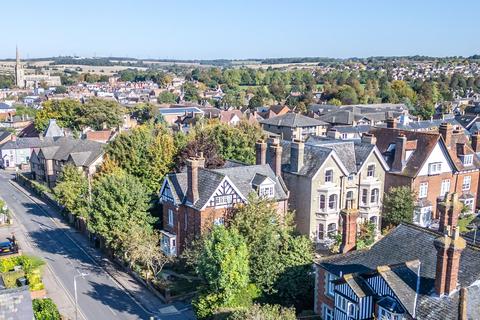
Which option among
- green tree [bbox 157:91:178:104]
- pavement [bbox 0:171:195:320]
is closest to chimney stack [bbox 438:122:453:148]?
pavement [bbox 0:171:195:320]

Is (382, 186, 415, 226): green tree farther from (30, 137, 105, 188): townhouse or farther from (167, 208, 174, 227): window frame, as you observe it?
(30, 137, 105, 188): townhouse

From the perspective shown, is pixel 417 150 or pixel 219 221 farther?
pixel 417 150

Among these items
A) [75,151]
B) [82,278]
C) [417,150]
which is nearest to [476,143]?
[417,150]

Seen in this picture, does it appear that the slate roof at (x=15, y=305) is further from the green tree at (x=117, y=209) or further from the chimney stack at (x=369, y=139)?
the chimney stack at (x=369, y=139)

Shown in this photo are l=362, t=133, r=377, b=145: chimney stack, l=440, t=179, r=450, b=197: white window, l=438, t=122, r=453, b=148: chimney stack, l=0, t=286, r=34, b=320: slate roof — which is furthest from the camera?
l=440, t=179, r=450, b=197: white window

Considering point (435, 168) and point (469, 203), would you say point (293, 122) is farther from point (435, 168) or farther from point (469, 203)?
point (435, 168)

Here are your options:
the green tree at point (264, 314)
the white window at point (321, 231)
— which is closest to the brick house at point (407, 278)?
the green tree at point (264, 314)
